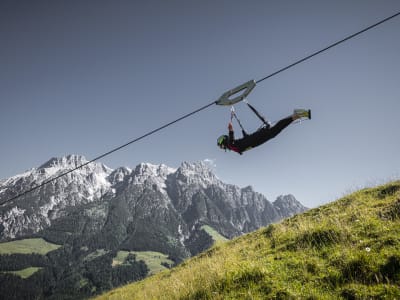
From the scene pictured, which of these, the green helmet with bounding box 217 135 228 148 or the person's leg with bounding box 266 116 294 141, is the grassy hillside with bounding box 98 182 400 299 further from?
the green helmet with bounding box 217 135 228 148

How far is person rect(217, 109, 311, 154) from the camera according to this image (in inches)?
445

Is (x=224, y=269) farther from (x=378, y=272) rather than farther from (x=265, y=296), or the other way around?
(x=378, y=272)

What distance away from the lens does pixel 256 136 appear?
12.9 meters

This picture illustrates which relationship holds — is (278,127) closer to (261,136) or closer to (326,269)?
(261,136)

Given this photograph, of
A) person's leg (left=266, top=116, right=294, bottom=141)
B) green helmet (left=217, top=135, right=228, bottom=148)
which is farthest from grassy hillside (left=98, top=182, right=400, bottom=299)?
green helmet (left=217, top=135, right=228, bottom=148)

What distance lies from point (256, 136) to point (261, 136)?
27 centimetres

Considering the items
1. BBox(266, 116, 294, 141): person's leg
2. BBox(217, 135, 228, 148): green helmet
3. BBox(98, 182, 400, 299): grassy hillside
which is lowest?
BBox(98, 182, 400, 299): grassy hillside

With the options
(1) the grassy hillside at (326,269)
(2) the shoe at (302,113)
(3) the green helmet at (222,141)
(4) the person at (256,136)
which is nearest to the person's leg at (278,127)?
(4) the person at (256,136)

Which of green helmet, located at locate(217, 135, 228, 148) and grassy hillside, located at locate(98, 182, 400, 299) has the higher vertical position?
green helmet, located at locate(217, 135, 228, 148)

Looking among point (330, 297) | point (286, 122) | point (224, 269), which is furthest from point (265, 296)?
point (286, 122)

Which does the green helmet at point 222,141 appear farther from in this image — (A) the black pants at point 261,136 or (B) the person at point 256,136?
(A) the black pants at point 261,136

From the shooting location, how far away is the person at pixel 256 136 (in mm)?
11305

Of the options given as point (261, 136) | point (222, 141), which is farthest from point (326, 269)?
point (222, 141)

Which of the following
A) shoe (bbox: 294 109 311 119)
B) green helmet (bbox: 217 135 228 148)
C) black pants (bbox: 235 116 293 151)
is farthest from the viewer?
green helmet (bbox: 217 135 228 148)
